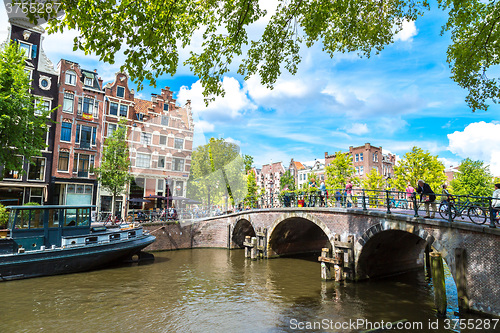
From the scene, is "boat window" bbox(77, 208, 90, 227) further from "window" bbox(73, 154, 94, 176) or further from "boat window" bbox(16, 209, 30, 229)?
"window" bbox(73, 154, 94, 176)

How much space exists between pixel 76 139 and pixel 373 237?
84.2 ft

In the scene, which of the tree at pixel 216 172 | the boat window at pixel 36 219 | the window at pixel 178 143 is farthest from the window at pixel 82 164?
the boat window at pixel 36 219

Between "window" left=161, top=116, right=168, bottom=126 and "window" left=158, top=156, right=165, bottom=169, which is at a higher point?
"window" left=161, top=116, right=168, bottom=126

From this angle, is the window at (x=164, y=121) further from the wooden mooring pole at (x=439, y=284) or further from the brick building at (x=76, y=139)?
the wooden mooring pole at (x=439, y=284)

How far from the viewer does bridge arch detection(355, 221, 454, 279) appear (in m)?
12.1

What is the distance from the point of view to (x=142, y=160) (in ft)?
100.0

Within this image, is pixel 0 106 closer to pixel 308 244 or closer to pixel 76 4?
pixel 76 4

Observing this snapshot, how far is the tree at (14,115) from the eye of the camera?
1419cm

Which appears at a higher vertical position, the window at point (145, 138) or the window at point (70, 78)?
the window at point (70, 78)

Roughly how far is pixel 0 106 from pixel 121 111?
16.5 meters

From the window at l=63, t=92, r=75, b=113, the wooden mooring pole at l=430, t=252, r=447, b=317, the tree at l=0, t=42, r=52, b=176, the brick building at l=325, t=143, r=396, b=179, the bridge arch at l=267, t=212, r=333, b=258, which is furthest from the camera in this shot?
the brick building at l=325, t=143, r=396, b=179

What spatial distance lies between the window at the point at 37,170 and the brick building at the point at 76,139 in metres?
→ 1.03

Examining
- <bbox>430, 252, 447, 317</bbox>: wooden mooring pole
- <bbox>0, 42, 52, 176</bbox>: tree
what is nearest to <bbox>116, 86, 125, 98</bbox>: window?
<bbox>0, 42, 52, 176</bbox>: tree

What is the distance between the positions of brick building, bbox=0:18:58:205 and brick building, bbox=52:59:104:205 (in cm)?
83
